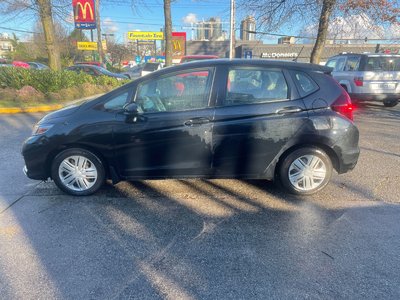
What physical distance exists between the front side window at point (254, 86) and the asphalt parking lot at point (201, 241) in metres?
1.24

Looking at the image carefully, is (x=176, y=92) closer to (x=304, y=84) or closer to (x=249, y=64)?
(x=249, y=64)

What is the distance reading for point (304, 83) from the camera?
354cm

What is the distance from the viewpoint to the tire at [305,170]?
362cm

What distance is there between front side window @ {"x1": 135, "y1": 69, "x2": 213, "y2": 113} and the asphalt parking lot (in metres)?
1.15

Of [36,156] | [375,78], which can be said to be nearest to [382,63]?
[375,78]

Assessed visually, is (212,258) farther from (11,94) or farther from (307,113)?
(11,94)

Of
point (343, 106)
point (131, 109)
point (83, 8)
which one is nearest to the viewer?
point (131, 109)

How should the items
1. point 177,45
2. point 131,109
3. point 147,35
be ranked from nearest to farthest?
1. point 131,109
2. point 177,45
3. point 147,35

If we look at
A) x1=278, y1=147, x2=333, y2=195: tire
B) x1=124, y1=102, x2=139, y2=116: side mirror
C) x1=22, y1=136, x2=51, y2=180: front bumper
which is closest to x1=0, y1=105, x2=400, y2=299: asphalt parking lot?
x1=278, y1=147, x2=333, y2=195: tire

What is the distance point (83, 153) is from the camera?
3.54 meters

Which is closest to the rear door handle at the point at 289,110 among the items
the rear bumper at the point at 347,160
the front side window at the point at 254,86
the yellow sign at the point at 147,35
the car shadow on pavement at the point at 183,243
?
the front side window at the point at 254,86

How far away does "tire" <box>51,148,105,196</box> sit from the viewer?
356cm

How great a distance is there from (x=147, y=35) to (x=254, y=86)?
41.9 meters

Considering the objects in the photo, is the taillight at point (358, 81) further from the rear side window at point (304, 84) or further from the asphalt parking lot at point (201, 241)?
the rear side window at point (304, 84)
